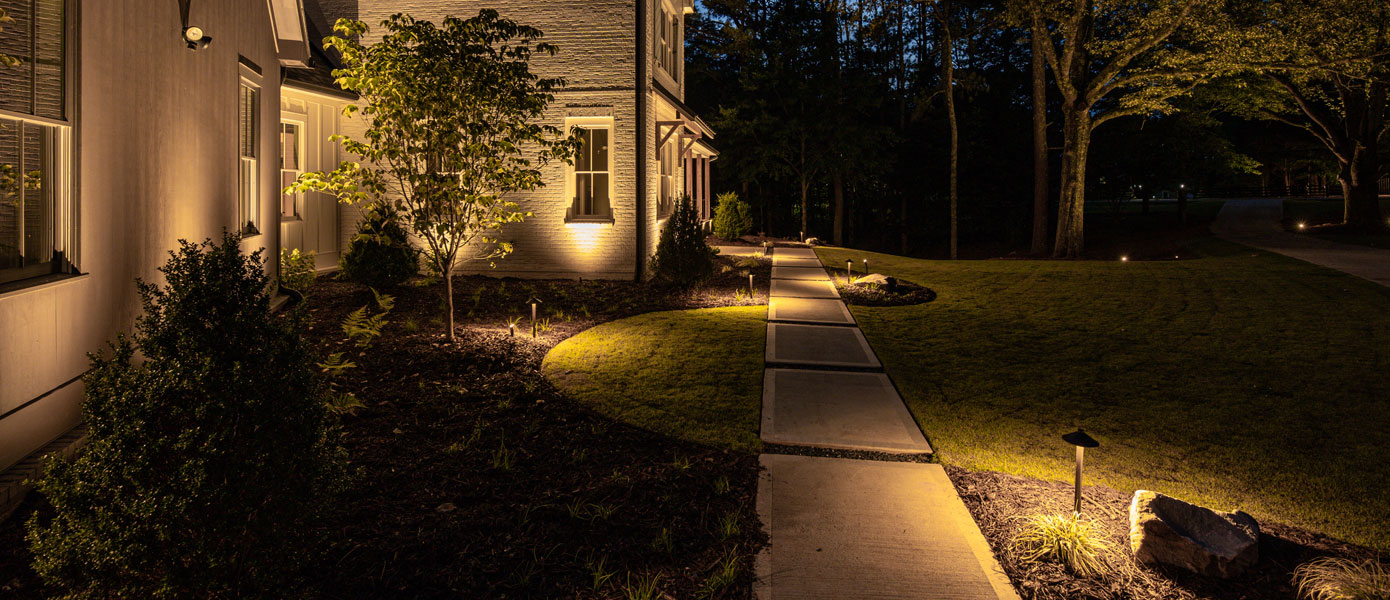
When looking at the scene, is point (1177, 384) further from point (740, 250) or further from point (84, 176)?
point (740, 250)

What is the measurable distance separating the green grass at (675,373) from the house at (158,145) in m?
3.29

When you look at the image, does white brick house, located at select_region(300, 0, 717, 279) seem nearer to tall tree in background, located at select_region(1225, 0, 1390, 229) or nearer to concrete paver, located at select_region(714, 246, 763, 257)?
concrete paver, located at select_region(714, 246, 763, 257)

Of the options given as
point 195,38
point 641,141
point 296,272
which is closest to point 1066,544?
point 195,38

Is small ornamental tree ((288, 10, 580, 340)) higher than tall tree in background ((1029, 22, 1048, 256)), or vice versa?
tall tree in background ((1029, 22, 1048, 256))

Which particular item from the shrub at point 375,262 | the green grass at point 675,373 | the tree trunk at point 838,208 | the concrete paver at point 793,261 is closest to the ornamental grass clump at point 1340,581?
the green grass at point 675,373

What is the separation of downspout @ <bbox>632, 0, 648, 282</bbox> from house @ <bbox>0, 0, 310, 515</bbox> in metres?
7.27

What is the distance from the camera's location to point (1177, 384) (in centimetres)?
698

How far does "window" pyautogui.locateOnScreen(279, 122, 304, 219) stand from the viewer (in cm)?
1159

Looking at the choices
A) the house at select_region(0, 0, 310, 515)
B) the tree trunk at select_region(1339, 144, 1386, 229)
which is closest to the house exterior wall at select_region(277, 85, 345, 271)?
the house at select_region(0, 0, 310, 515)

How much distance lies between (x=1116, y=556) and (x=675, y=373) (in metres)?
4.18

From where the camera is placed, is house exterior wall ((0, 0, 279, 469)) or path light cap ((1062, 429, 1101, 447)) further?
house exterior wall ((0, 0, 279, 469))

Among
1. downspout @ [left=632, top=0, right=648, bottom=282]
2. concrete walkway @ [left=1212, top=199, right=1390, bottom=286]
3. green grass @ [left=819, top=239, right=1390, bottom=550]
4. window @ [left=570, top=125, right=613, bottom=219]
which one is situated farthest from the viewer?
concrete walkway @ [left=1212, top=199, right=1390, bottom=286]

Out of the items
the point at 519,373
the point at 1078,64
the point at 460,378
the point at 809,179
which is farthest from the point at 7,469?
the point at 809,179

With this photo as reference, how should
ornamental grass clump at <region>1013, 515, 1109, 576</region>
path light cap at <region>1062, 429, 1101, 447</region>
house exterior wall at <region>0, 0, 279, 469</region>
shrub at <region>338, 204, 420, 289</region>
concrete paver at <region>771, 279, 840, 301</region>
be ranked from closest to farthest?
1. ornamental grass clump at <region>1013, 515, 1109, 576</region>
2. path light cap at <region>1062, 429, 1101, 447</region>
3. house exterior wall at <region>0, 0, 279, 469</region>
4. shrub at <region>338, 204, 420, 289</region>
5. concrete paver at <region>771, 279, 840, 301</region>
